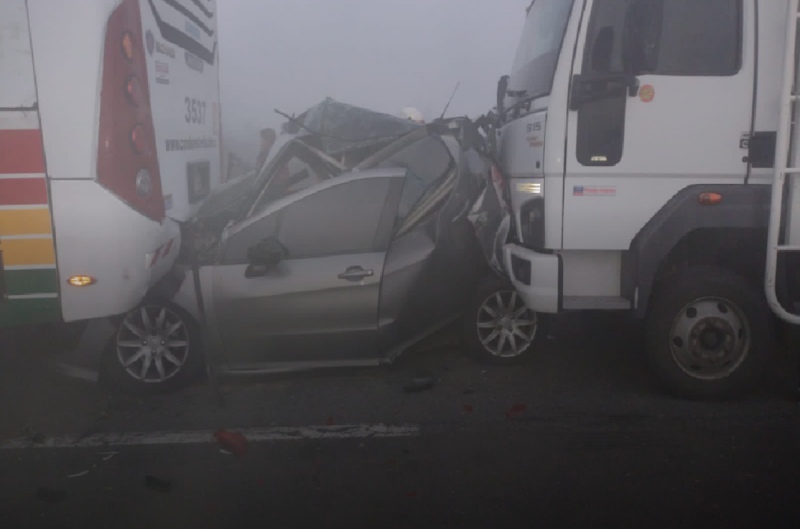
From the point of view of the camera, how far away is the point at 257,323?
546cm

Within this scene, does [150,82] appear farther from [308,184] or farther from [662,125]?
[662,125]

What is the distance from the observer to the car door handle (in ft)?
18.0

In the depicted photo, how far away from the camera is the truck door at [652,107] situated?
4844 millimetres

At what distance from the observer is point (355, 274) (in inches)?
216

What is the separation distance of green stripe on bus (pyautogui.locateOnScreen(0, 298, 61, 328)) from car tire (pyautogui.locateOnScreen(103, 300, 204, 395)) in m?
0.55

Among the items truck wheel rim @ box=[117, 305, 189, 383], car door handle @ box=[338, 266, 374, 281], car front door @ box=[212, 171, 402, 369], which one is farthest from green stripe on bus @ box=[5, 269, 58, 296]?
car door handle @ box=[338, 266, 374, 281]

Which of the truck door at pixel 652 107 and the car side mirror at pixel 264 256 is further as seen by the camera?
the car side mirror at pixel 264 256

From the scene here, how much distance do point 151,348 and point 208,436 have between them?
3.28 feet

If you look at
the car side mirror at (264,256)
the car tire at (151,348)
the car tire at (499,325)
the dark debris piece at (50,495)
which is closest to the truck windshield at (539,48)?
the car tire at (499,325)

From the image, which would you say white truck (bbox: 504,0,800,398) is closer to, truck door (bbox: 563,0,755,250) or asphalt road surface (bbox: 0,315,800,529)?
truck door (bbox: 563,0,755,250)

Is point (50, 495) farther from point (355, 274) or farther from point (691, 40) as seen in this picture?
point (691, 40)

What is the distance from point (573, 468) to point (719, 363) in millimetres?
1519

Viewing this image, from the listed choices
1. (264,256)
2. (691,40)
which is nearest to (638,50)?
(691,40)

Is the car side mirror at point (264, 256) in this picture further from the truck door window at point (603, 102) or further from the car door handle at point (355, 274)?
the truck door window at point (603, 102)
